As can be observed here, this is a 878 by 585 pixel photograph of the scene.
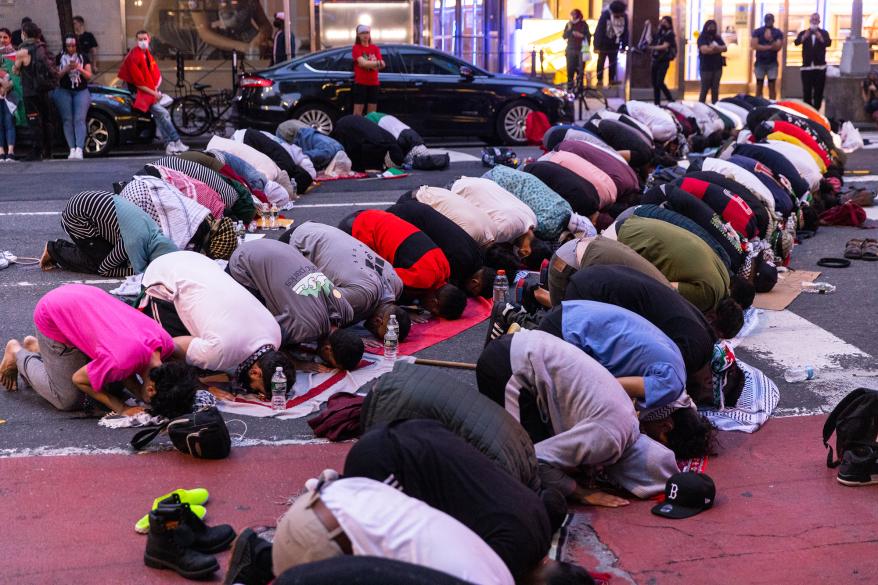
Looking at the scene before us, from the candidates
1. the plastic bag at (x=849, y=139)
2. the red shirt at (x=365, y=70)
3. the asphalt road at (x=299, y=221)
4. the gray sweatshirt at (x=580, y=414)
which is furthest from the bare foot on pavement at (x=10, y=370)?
the plastic bag at (x=849, y=139)

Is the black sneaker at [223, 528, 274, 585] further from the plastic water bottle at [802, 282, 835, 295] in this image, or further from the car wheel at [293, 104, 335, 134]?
the car wheel at [293, 104, 335, 134]

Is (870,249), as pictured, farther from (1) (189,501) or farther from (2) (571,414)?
(1) (189,501)

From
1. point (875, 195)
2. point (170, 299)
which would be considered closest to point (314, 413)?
point (170, 299)

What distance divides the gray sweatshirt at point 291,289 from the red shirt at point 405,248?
1030 millimetres

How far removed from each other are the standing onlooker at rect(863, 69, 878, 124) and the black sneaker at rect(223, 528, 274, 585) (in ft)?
66.9

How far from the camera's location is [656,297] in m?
7.04

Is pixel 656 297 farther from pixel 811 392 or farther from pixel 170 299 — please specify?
pixel 170 299

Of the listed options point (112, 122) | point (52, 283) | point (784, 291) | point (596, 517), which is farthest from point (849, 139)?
point (596, 517)

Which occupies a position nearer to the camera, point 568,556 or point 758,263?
point 568,556

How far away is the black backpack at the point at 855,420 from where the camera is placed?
6.25m

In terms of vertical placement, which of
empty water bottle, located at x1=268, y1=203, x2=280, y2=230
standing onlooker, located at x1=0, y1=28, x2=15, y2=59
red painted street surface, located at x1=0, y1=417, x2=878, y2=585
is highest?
standing onlooker, located at x1=0, y1=28, x2=15, y2=59

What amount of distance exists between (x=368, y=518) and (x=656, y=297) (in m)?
3.52

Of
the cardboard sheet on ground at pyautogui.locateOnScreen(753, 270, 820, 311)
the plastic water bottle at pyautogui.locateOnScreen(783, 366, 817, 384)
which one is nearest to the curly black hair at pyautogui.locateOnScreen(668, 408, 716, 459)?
the plastic water bottle at pyautogui.locateOnScreen(783, 366, 817, 384)

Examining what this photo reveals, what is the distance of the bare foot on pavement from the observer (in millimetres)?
7480
